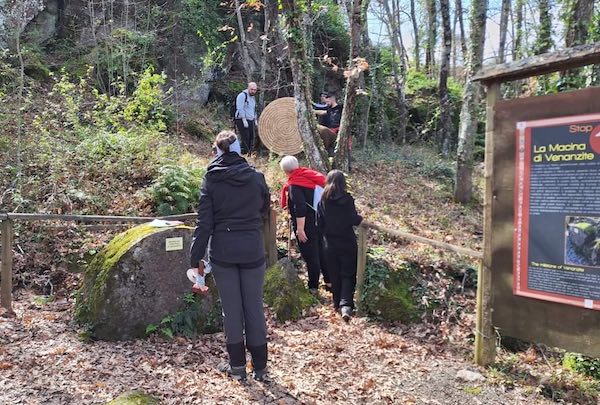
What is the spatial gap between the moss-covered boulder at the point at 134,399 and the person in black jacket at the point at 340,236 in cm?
333

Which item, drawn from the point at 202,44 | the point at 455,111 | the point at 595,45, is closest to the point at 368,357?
the point at 595,45

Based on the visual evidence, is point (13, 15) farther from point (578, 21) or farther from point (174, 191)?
point (578, 21)

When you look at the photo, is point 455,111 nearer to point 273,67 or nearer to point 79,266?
point 273,67

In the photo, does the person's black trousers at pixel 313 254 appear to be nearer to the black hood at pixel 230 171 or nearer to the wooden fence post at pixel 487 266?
the wooden fence post at pixel 487 266

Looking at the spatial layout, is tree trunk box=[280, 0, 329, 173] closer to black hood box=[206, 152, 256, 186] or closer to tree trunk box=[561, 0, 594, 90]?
tree trunk box=[561, 0, 594, 90]

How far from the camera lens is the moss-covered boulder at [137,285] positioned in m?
5.54

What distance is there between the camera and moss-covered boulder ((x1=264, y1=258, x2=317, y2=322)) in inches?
264

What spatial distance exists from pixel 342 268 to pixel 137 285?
2793 millimetres

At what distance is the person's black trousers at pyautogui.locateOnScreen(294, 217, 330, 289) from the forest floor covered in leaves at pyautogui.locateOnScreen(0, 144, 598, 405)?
0.31m

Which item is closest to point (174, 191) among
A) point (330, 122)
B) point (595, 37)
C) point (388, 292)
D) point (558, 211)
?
point (388, 292)

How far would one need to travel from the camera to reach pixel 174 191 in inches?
348

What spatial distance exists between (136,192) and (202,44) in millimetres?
10830

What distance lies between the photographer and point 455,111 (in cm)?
2397

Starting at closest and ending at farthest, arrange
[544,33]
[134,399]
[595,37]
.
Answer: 1. [134,399]
2. [595,37]
3. [544,33]
